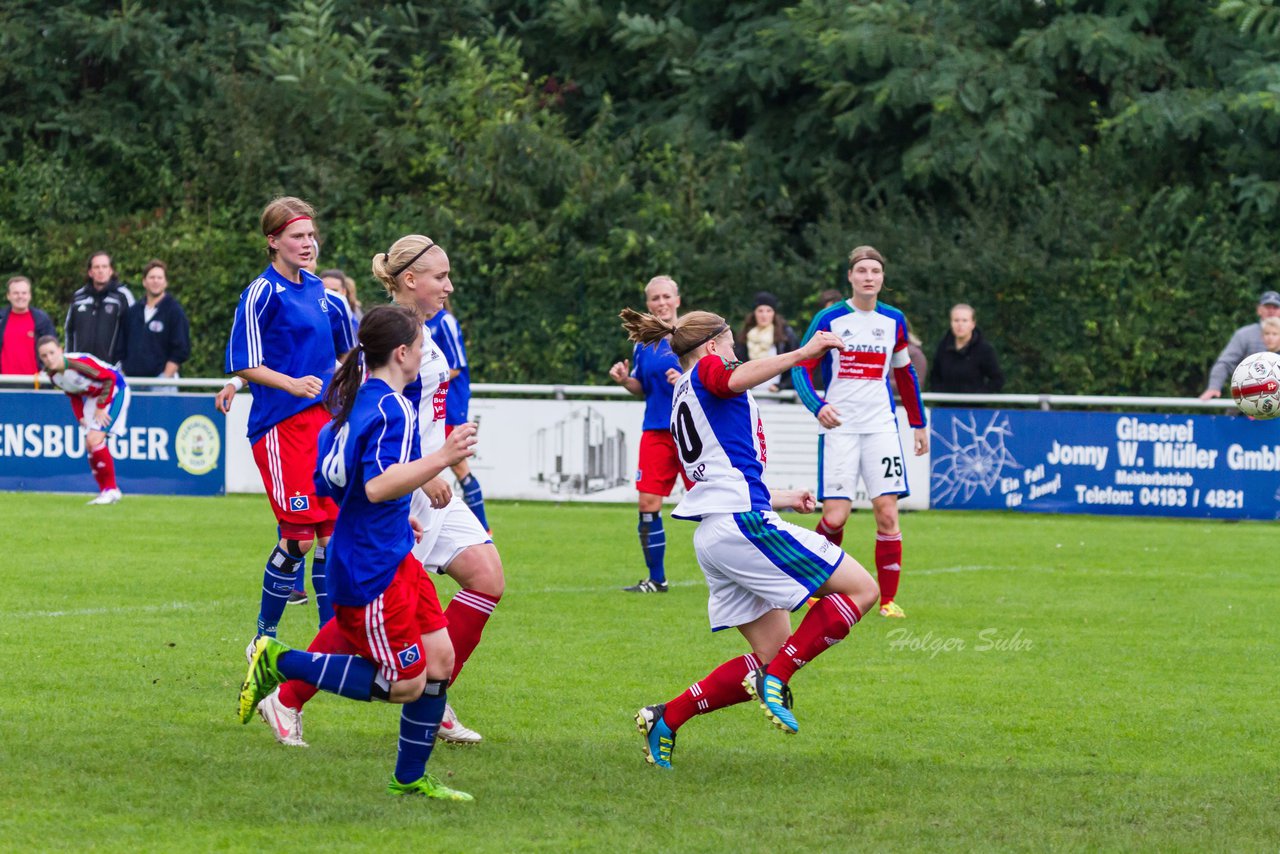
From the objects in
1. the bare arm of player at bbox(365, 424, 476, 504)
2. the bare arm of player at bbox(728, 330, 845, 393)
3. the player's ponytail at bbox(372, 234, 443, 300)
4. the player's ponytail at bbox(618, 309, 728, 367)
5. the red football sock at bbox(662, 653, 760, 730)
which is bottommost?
the red football sock at bbox(662, 653, 760, 730)

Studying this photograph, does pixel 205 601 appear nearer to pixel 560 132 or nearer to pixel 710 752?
pixel 710 752

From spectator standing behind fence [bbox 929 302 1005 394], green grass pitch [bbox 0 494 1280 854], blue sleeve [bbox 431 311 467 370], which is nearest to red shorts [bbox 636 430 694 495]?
green grass pitch [bbox 0 494 1280 854]

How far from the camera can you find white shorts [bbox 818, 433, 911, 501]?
35.3 feet

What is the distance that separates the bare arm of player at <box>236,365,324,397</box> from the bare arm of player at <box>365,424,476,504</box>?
2.74 m

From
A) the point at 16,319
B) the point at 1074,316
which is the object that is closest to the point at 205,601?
the point at 16,319

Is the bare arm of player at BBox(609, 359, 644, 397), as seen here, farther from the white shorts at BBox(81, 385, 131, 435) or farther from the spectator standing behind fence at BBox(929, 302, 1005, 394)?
the spectator standing behind fence at BBox(929, 302, 1005, 394)

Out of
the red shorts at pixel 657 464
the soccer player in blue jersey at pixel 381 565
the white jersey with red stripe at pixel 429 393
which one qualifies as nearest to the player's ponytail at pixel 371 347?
the soccer player in blue jersey at pixel 381 565

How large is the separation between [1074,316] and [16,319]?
11.6m

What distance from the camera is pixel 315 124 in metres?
25.5

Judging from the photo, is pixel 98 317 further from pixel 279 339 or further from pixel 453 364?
pixel 279 339

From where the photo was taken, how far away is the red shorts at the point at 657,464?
1173 centimetres

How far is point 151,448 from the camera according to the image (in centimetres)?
1828

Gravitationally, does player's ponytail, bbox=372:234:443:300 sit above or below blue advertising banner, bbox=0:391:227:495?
above

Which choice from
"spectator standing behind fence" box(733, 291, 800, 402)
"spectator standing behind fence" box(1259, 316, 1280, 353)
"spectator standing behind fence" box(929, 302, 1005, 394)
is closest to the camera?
"spectator standing behind fence" box(1259, 316, 1280, 353)
